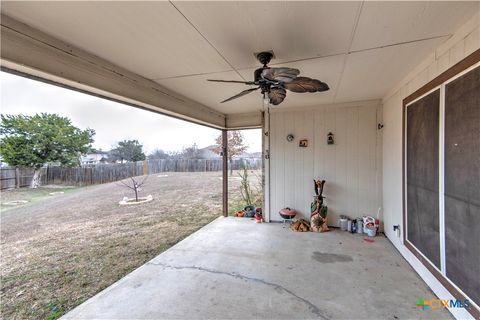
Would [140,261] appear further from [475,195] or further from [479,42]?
[479,42]

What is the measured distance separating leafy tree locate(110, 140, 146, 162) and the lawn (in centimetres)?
118

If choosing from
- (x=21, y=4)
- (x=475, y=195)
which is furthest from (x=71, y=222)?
(x=475, y=195)

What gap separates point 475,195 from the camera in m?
1.46

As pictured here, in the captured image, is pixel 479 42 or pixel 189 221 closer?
pixel 479 42

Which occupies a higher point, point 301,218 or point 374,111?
point 374,111

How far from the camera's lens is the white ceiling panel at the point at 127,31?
1299 mm

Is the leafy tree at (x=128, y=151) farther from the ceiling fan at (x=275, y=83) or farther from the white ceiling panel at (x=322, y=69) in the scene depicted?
the ceiling fan at (x=275, y=83)

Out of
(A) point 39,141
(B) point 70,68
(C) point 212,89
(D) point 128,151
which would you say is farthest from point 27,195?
(C) point 212,89

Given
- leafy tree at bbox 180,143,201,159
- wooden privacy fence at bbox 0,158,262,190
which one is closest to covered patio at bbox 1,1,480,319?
wooden privacy fence at bbox 0,158,262,190

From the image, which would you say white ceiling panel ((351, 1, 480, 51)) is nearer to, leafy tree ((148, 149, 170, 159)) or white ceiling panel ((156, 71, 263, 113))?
white ceiling panel ((156, 71, 263, 113))

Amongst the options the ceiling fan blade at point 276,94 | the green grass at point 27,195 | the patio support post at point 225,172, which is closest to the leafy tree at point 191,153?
the green grass at point 27,195

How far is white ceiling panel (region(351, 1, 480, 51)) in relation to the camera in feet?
4.32

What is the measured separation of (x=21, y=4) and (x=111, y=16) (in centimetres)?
49

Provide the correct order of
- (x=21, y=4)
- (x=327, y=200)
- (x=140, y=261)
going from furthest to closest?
(x=327, y=200) → (x=140, y=261) → (x=21, y=4)
